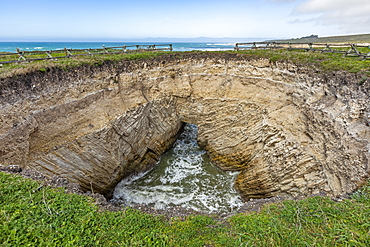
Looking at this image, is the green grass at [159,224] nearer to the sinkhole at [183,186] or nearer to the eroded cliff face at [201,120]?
the eroded cliff face at [201,120]

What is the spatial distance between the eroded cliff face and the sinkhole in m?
0.70

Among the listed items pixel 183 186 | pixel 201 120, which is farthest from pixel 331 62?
pixel 183 186

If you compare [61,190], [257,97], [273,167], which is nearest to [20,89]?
[61,190]

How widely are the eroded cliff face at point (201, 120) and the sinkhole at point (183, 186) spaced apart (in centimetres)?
70

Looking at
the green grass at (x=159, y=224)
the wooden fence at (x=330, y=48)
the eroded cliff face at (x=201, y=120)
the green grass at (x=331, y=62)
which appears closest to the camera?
the green grass at (x=159, y=224)

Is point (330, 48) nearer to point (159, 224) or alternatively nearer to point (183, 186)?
point (183, 186)

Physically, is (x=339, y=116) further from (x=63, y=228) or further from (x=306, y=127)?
(x=63, y=228)

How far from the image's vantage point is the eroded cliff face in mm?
8695

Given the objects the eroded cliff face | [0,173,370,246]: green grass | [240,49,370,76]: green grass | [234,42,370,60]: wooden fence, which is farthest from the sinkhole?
[234,42,370,60]: wooden fence

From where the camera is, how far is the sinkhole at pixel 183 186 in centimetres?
1142

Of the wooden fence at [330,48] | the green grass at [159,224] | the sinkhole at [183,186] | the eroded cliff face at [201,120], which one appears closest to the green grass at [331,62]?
the wooden fence at [330,48]

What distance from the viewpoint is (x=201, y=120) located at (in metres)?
14.3

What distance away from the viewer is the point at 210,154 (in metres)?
14.8

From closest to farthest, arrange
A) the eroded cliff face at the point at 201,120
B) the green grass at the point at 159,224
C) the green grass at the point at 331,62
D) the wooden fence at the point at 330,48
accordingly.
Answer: the green grass at the point at 159,224, the eroded cliff face at the point at 201,120, the green grass at the point at 331,62, the wooden fence at the point at 330,48
